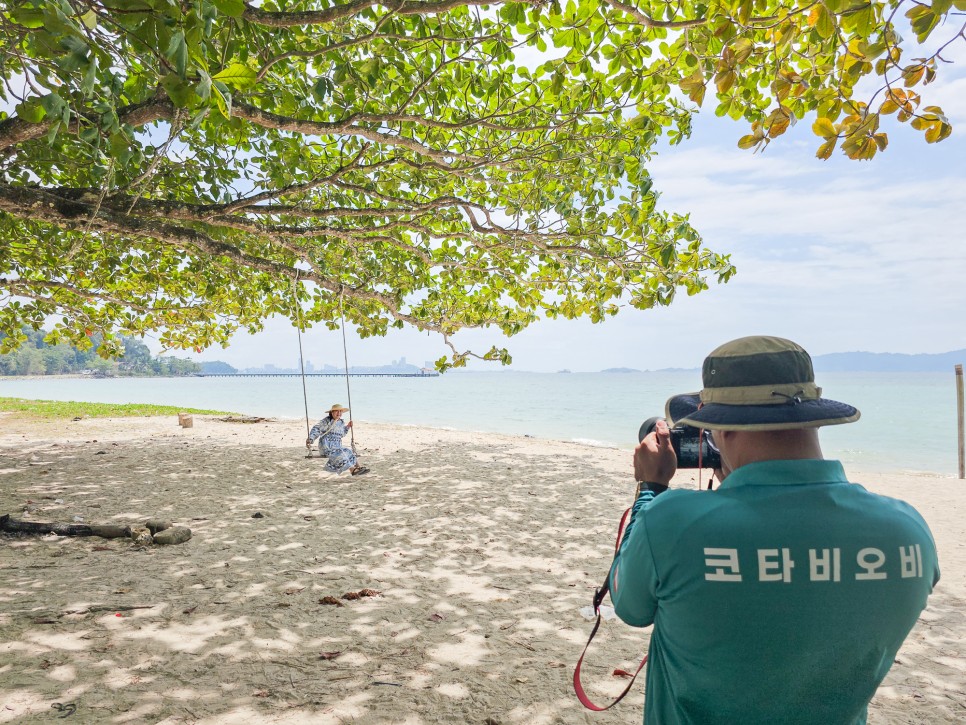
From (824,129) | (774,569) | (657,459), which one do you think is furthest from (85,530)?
(824,129)

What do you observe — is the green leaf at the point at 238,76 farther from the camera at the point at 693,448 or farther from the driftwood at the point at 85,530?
the driftwood at the point at 85,530

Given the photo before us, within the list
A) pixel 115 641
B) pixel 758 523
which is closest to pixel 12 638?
pixel 115 641

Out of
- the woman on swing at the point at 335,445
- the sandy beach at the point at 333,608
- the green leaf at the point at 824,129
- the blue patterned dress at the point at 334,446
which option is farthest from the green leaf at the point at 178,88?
the blue patterned dress at the point at 334,446

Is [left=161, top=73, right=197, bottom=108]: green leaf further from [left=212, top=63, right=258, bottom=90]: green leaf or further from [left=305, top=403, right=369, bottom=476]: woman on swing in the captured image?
[left=305, top=403, right=369, bottom=476]: woman on swing

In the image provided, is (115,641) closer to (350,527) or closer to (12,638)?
(12,638)

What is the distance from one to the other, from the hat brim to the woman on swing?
805 cm

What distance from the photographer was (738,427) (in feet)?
4.07

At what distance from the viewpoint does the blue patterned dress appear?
903 cm

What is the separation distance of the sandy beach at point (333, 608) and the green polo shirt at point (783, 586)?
177 centimetres

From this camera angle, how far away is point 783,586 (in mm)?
1134

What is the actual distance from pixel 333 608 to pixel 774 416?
3.46 metres

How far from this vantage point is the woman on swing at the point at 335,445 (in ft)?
29.6

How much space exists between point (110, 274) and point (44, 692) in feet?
29.8

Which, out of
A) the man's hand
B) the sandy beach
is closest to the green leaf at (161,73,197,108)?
the man's hand
